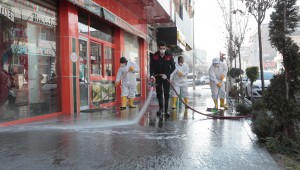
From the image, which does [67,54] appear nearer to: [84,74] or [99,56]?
[84,74]

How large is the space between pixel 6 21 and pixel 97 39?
4750mm

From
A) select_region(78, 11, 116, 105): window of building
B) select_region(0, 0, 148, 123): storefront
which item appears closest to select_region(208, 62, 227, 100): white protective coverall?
select_region(0, 0, 148, 123): storefront

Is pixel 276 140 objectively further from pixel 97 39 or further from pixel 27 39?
pixel 97 39

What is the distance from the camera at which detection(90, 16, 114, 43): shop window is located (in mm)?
11695

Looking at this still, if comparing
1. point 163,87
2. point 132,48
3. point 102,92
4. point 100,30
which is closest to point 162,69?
point 163,87

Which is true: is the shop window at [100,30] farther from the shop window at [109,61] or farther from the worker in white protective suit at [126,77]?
the worker in white protective suit at [126,77]

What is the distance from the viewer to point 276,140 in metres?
4.99

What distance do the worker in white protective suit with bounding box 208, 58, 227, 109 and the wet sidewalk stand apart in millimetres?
3247

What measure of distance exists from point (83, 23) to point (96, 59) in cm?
160

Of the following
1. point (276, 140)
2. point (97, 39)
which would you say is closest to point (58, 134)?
point (276, 140)

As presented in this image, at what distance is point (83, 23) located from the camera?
10898 millimetres

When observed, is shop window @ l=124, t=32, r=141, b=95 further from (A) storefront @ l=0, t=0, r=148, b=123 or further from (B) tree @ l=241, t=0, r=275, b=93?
(B) tree @ l=241, t=0, r=275, b=93

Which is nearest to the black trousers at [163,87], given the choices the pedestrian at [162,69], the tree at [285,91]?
the pedestrian at [162,69]

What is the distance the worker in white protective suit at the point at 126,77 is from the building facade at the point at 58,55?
103 cm
